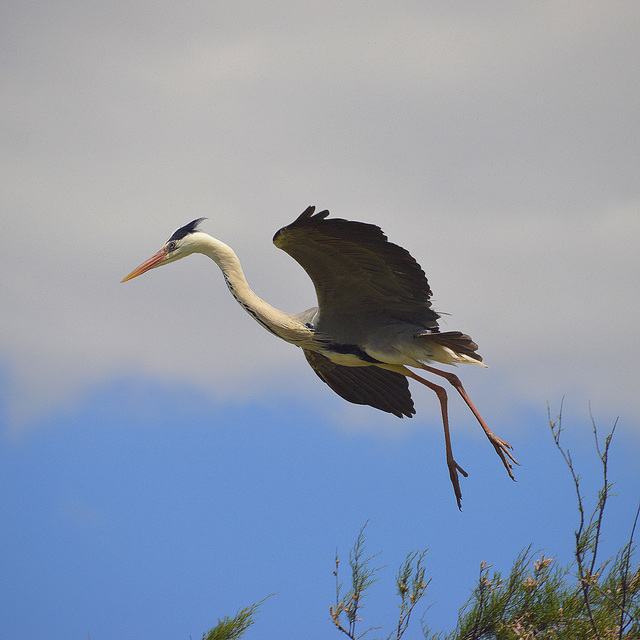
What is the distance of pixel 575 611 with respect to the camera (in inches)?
205

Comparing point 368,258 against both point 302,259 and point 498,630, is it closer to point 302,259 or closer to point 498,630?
point 302,259

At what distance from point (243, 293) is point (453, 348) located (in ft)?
5.50

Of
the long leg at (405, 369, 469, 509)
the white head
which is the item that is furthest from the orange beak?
the long leg at (405, 369, 469, 509)

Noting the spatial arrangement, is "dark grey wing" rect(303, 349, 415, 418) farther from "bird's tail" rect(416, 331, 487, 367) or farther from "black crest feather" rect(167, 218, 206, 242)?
"black crest feather" rect(167, 218, 206, 242)

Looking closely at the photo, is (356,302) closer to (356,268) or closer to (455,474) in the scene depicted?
(356,268)

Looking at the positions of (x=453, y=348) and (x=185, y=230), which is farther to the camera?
(x=185, y=230)

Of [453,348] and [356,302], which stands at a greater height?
[356,302]

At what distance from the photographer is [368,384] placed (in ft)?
22.8

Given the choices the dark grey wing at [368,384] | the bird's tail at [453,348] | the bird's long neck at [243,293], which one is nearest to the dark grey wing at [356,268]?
the bird's tail at [453,348]

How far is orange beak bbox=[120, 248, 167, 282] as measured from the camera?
6.46 metres

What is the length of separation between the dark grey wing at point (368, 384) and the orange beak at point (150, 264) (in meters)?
1.45

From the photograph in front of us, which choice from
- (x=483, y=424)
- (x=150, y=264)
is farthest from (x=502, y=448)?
(x=150, y=264)

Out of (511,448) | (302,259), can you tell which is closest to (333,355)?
(302,259)

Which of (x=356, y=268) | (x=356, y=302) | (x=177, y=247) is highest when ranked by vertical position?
(x=177, y=247)
